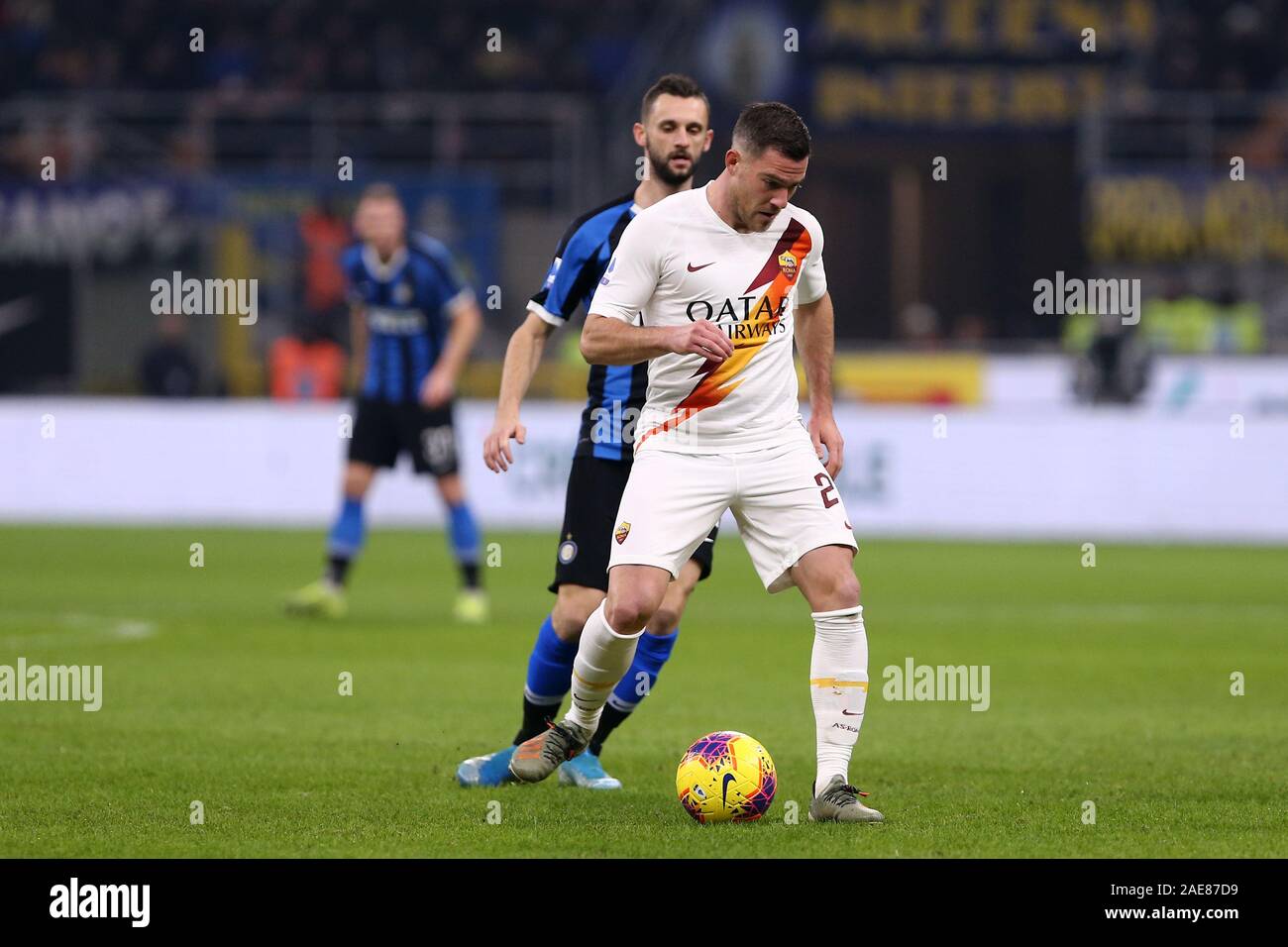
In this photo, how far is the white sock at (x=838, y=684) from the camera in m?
6.24

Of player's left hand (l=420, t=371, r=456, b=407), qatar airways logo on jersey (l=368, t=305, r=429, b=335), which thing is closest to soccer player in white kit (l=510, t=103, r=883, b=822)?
player's left hand (l=420, t=371, r=456, b=407)

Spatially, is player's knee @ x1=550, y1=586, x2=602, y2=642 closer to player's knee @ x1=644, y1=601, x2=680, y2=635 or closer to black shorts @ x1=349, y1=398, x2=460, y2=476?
player's knee @ x1=644, y1=601, x2=680, y2=635

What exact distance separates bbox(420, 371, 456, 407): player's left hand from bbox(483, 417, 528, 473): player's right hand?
5.54 meters

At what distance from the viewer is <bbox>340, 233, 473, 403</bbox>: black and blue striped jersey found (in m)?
12.6

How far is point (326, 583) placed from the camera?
12.6 metres

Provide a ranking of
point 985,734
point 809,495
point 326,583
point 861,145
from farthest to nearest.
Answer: point 861,145 < point 326,583 < point 985,734 < point 809,495

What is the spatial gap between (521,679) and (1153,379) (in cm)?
1396

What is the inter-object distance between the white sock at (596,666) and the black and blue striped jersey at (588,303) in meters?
0.70

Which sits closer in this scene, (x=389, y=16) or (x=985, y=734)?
(x=985, y=734)

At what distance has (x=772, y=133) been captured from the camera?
5.97 meters

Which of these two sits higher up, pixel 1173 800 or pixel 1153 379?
pixel 1153 379

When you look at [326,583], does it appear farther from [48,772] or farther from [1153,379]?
[1153,379]

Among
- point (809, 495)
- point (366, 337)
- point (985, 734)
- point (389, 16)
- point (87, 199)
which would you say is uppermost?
point (389, 16)
